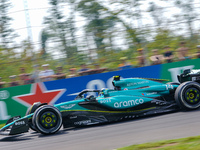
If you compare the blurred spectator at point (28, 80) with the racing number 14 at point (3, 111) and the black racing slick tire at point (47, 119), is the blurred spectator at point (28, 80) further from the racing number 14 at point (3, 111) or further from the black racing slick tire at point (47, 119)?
the black racing slick tire at point (47, 119)

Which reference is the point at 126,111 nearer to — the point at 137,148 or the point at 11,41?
the point at 137,148

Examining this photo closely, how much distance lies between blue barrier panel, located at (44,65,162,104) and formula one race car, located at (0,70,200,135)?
→ 266 cm

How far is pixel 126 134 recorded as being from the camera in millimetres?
5848

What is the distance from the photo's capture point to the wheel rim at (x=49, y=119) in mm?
6888

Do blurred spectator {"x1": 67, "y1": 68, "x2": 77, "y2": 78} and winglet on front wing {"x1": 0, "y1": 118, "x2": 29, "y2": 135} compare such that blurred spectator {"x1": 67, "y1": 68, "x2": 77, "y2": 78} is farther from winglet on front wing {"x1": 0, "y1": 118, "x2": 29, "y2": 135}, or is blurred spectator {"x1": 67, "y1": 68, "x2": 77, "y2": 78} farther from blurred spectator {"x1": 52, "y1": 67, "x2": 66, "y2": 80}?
winglet on front wing {"x1": 0, "y1": 118, "x2": 29, "y2": 135}

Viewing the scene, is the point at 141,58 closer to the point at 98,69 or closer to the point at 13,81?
the point at 98,69

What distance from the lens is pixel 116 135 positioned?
5832mm

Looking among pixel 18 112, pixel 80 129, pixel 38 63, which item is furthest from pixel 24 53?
pixel 80 129

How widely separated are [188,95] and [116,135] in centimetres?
246

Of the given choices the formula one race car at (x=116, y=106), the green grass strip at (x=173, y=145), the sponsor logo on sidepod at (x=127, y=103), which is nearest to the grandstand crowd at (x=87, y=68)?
the formula one race car at (x=116, y=106)

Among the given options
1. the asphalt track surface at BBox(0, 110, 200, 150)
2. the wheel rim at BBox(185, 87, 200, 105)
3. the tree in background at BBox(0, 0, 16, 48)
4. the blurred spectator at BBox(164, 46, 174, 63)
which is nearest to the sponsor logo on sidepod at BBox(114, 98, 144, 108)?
the asphalt track surface at BBox(0, 110, 200, 150)

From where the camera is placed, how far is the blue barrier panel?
1032 cm

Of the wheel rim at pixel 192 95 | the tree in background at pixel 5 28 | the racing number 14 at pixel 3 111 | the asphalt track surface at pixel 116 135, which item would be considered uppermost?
the tree in background at pixel 5 28

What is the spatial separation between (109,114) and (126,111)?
41 centimetres
